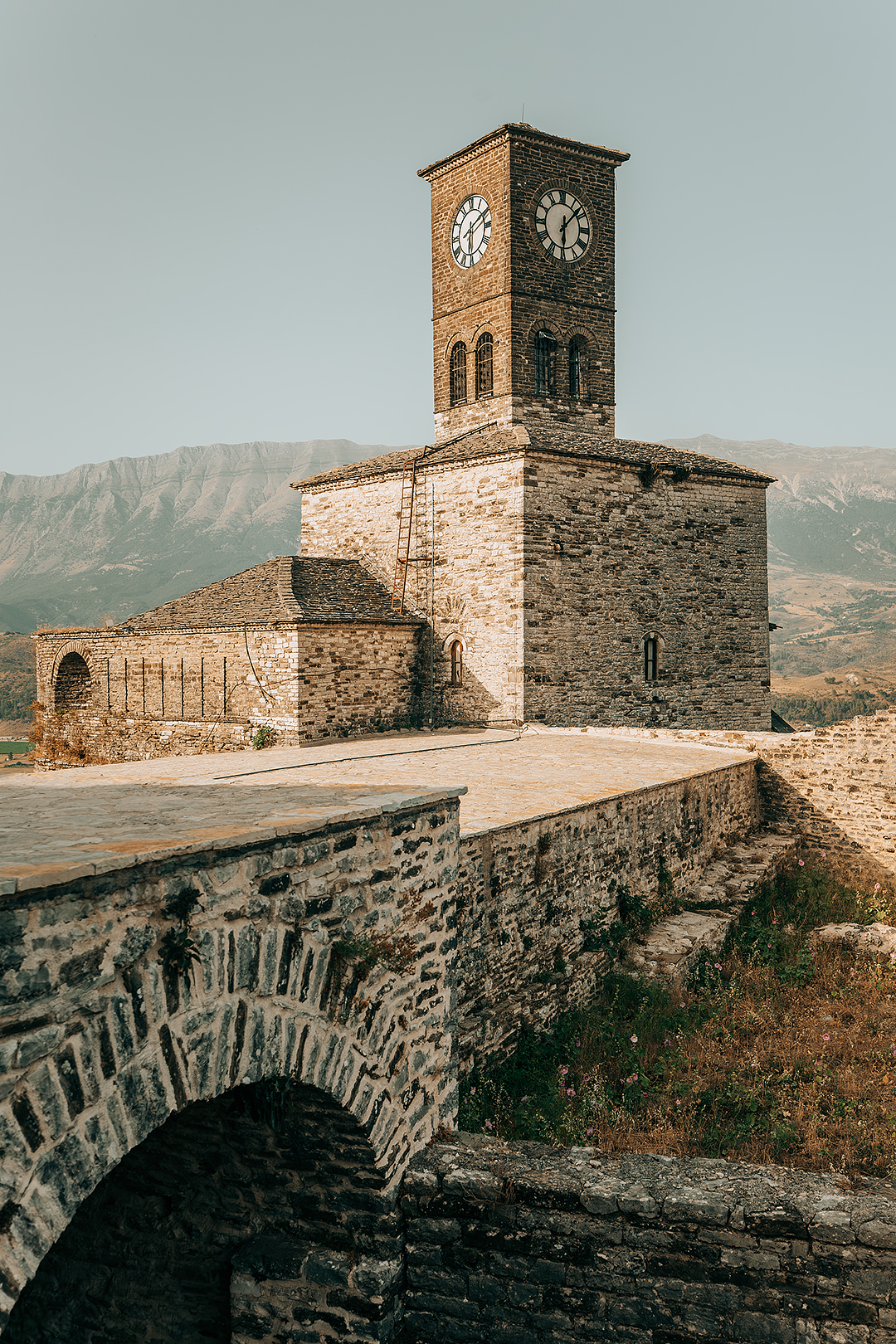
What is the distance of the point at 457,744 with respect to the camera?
15.5 metres

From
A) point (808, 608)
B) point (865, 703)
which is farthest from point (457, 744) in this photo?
point (808, 608)

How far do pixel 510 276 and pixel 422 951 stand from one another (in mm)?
18819

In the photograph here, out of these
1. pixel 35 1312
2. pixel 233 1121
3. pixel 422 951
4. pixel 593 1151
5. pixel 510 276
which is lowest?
pixel 35 1312

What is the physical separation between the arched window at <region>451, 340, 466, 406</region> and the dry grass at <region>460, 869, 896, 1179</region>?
1607 cm

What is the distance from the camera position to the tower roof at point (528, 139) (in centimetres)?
2008

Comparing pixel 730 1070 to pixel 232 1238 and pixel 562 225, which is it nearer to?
pixel 232 1238

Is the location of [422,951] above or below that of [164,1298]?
above

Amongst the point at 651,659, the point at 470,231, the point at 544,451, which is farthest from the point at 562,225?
the point at 651,659

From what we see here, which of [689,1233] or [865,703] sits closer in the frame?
[689,1233]

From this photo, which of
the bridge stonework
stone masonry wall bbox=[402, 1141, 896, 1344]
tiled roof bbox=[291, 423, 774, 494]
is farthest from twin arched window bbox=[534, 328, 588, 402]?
stone masonry wall bbox=[402, 1141, 896, 1344]

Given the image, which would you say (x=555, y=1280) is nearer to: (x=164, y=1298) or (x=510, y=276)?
(x=164, y=1298)

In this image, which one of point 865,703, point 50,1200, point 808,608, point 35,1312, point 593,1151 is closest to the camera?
point 50,1200

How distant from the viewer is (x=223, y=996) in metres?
3.57

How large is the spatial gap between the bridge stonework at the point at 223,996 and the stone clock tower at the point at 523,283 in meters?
17.2
